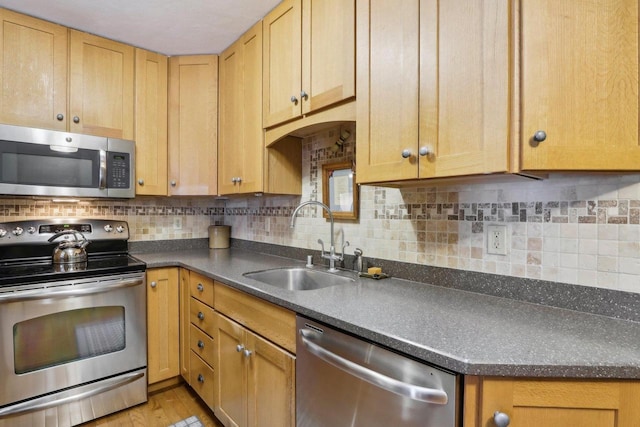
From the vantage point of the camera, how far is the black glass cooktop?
1.68m

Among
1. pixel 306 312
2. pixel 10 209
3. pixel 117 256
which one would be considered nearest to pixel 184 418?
pixel 117 256

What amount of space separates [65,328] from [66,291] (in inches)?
8.4

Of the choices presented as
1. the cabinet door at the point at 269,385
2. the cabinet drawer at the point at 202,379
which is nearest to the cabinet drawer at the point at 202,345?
the cabinet drawer at the point at 202,379

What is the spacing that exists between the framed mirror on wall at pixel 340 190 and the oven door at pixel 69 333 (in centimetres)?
122

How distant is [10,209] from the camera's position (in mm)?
2084

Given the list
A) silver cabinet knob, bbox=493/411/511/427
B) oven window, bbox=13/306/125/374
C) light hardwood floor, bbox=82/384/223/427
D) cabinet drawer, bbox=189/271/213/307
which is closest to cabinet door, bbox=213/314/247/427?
cabinet drawer, bbox=189/271/213/307

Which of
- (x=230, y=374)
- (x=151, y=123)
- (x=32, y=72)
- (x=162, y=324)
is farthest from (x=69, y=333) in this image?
(x=32, y=72)

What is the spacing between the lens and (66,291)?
1.78 meters

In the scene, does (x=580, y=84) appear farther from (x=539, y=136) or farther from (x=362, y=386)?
(x=362, y=386)

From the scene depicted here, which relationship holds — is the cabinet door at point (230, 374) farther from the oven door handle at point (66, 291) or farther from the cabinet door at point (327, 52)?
the cabinet door at point (327, 52)

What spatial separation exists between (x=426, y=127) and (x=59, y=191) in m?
2.06

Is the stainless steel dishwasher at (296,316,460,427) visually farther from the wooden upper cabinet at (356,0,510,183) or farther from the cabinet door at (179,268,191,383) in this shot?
the cabinet door at (179,268,191,383)

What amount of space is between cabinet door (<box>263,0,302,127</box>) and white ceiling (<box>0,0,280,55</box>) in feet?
0.38

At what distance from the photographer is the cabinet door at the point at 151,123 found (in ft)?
7.47
